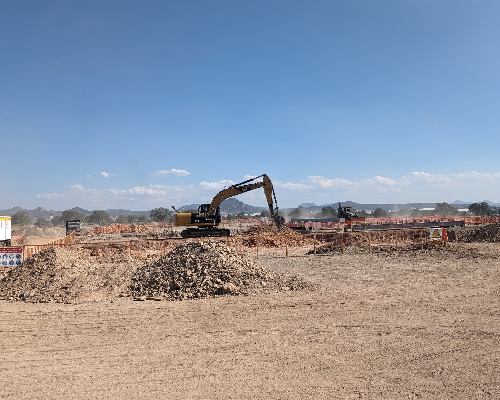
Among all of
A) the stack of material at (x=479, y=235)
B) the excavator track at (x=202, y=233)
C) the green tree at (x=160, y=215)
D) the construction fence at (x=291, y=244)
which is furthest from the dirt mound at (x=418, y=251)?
the green tree at (x=160, y=215)

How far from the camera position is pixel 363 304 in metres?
10.8

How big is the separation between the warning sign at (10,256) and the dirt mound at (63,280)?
2.80m

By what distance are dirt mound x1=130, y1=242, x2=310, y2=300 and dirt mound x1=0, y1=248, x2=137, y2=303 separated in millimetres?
982

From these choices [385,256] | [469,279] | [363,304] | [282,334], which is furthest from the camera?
[385,256]

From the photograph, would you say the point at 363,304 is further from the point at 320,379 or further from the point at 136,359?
the point at 136,359

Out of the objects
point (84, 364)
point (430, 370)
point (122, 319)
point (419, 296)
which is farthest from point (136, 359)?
point (419, 296)

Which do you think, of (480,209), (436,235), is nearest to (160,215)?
(480,209)

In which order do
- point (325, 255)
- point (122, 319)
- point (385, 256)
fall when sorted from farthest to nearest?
point (325, 255), point (385, 256), point (122, 319)

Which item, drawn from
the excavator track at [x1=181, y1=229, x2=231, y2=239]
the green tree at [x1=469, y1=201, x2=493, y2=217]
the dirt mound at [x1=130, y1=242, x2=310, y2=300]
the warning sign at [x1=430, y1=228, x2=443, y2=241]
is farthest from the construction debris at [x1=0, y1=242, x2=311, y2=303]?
the green tree at [x1=469, y1=201, x2=493, y2=217]

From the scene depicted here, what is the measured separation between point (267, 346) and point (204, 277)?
223 inches

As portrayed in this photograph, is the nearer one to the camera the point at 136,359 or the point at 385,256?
the point at 136,359

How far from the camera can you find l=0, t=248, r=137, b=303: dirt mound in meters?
12.5

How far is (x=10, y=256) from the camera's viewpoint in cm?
1778

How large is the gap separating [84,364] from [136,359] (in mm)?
974
